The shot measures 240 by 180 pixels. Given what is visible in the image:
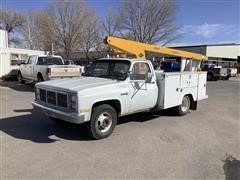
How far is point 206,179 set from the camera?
4.08 m

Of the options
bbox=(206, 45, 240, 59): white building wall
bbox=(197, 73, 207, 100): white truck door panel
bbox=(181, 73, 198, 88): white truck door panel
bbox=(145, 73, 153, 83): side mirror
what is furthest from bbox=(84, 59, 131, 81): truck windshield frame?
bbox=(206, 45, 240, 59): white building wall

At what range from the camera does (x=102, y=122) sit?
5832mm

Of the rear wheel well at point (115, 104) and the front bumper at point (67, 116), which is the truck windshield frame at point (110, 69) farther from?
the front bumper at point (67, 116)

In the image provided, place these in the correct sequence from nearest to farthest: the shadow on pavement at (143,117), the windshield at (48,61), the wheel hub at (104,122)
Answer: the wheel hub at (104,122)
the shadow on pavement at (143,117)
the windshield at (48,61)

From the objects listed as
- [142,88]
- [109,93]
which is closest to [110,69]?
[142,88]

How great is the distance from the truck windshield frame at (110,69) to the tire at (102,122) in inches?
37.3

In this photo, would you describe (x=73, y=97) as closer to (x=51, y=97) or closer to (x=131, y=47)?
(x=51, y=97)

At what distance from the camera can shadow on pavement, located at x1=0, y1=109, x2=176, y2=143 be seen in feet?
19.4

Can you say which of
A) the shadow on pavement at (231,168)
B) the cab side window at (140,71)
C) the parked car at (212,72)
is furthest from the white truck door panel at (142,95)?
the parked car at (212,72)

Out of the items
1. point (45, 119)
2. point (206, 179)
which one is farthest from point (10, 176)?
point (45, 119)

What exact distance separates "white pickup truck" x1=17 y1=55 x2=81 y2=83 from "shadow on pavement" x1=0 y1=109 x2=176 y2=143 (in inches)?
190

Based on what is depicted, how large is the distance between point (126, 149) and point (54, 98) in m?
1.99

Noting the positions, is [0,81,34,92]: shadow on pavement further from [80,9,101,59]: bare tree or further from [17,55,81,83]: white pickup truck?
[80,9,101,59]: bare tree

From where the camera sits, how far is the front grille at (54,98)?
18.3 ft
